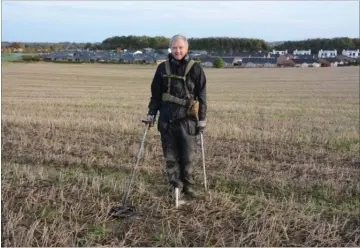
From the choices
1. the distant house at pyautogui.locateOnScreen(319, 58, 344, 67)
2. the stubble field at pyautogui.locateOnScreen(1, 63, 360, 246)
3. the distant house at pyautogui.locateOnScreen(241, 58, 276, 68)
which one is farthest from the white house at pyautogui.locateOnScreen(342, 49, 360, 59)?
the stubble field at pyautogui.locateOnScreen(1, 63, 360, 246)

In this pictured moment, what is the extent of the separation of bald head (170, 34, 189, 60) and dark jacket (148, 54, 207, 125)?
0.07 metres

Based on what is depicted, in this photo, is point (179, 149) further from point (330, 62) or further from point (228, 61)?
point (330, 62)

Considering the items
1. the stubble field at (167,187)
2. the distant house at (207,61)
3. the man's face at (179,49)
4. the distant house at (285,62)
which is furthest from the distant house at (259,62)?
the man's face at (179,49)

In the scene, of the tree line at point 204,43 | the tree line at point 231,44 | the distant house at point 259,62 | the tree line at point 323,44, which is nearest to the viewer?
the distant house at point 259,62

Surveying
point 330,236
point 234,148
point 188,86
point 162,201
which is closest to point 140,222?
point 162,201

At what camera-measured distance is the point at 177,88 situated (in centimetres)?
551

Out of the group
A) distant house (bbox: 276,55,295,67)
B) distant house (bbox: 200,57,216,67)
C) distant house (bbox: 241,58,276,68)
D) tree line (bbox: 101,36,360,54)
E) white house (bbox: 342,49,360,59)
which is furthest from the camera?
tree line (bbox: 101,36,360,54)

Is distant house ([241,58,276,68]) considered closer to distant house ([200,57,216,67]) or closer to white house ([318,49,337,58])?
distant house ([200,57,216,67])

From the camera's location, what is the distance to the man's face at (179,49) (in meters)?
5.30

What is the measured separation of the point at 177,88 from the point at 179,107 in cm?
25

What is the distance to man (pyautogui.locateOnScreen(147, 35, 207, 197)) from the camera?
17.9 ft

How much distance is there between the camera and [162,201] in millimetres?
5684

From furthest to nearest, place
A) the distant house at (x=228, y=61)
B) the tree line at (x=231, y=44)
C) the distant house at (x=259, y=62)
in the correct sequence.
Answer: the tree line at (x=231, y=44) < the distant house at (x=259, y=62) < the distant house at (x=228, y=61)

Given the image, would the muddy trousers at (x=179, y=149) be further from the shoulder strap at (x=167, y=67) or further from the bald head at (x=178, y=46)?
the bald head at (x=178, y=46)
